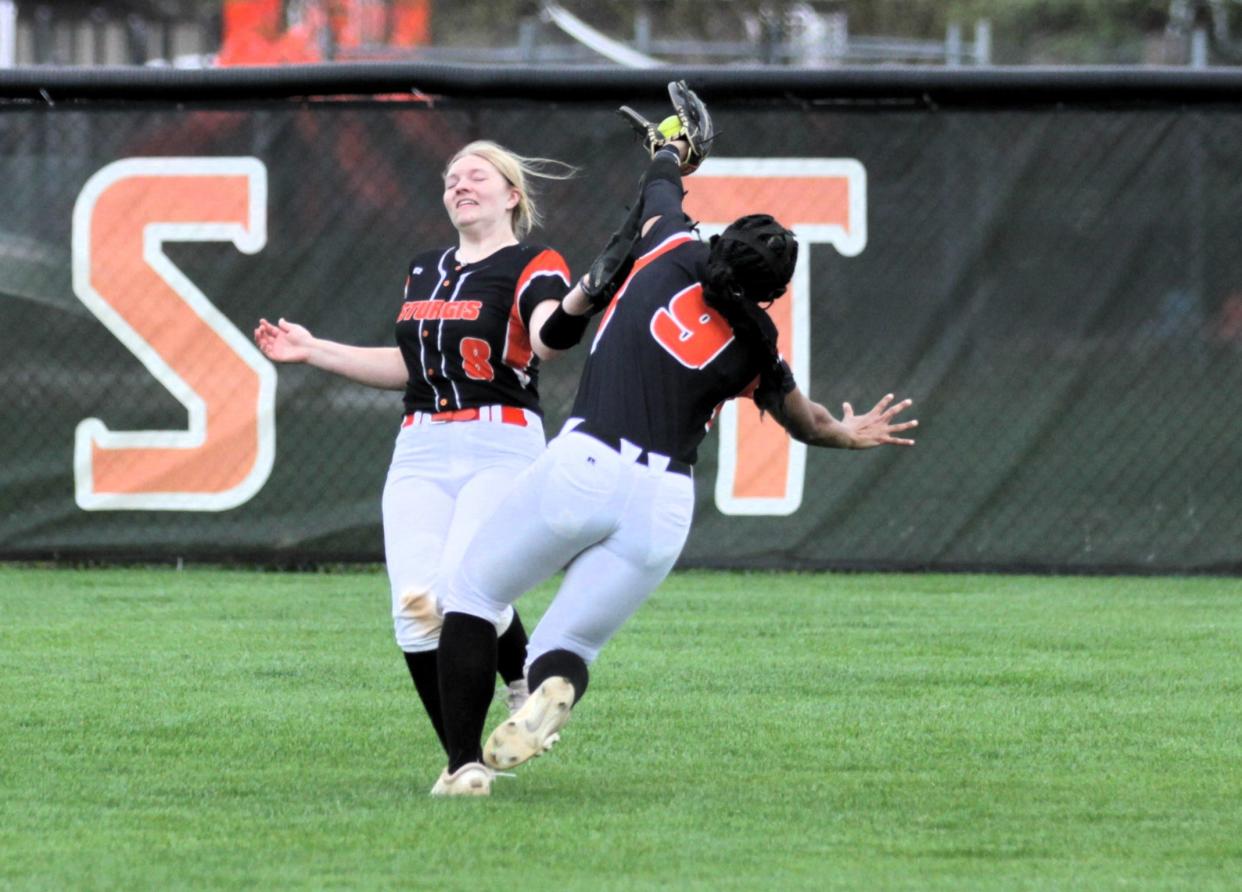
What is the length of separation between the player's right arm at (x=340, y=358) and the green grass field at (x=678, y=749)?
105 centimetres

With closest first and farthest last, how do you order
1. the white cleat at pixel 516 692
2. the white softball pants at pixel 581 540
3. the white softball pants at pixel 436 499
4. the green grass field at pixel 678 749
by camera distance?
the green grass field at pixel 678 749, the white softball pants at pixel 581 540, the white softball pants at pixel 436 499, the white cleat at pixel 516 692

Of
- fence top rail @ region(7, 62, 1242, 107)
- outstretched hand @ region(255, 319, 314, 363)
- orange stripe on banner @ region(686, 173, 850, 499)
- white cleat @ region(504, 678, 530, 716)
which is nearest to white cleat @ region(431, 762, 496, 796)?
white cleat @ region(504, 678, 530, 716)

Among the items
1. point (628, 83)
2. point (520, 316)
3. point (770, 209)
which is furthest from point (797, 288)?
point (520, 316)

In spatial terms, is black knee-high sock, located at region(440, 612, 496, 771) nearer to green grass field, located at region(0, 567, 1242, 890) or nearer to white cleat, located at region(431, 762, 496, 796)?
white cleat, located at region(431, 762, 496, 796)

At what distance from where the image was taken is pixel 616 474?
500cm

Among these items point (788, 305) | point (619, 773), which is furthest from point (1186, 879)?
point (788, 305)

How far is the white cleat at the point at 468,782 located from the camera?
5.19 meters

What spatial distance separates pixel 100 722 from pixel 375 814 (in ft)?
5.30

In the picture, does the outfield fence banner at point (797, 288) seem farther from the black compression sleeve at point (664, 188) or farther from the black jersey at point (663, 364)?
the black jersey at point (663, 364)

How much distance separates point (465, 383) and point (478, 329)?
0.15 m

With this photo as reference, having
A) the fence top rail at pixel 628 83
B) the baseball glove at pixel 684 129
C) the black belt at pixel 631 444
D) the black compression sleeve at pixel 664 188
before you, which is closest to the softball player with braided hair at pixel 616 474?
the black belt at pixel 631 444

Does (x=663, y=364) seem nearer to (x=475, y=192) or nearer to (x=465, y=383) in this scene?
(x=465, y=383)

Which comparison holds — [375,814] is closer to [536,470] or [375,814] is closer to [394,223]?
[536,470]

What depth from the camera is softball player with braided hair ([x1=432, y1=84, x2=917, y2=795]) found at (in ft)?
16.4
